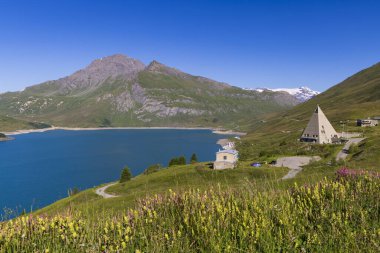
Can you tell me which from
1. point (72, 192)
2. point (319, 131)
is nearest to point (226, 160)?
point (319, 131)

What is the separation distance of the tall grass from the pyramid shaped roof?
114 metres

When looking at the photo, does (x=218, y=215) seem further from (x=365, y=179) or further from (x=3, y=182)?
(x=3, y=182)

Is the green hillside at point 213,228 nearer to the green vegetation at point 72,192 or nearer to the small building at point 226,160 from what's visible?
the green vegetation at point 72,192

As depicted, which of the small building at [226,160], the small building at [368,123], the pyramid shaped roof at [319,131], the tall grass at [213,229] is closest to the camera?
the tall grass at [213,229]

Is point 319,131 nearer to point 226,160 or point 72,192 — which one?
point 226,160

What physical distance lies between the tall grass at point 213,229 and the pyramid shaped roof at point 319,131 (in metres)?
114

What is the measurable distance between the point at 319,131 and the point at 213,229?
118 metres

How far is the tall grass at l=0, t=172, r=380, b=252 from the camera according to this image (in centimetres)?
725

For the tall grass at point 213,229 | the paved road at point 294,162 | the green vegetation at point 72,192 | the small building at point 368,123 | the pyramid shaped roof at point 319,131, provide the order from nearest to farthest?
the tall grass at point 213,229 → the green vegetation at point 72,192 → the paved road at point 294,162 → the pyramid shaped roof at point 319,131 → the small building at point 368,123

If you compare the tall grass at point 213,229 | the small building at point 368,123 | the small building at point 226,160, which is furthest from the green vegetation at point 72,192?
the small building at point 368,123

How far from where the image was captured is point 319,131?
116 meters

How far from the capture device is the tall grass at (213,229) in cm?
725

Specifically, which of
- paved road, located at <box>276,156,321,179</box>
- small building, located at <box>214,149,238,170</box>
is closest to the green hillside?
paved road, located at <box>276,156,321,179</box>

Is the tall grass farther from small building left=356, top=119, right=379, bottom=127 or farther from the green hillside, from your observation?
small building left=356, top=119, right=379, bottom=127
